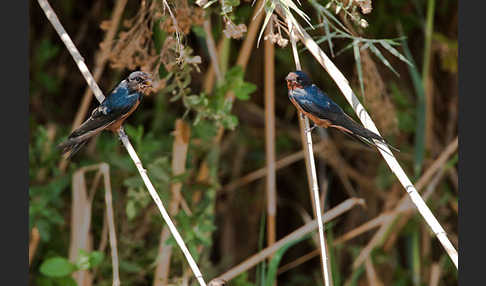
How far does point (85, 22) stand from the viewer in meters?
3.34

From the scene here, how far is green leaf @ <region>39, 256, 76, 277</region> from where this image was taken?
240 cm

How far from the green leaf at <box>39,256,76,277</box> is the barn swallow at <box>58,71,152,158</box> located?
2.51 feet

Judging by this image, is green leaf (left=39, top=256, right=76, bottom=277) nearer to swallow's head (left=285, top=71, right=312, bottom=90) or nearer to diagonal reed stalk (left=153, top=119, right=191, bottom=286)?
diagonal reed stalk (left=153, top=119, right=191, bottom=286)

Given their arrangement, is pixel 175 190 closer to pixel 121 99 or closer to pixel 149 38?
pixel 149 38

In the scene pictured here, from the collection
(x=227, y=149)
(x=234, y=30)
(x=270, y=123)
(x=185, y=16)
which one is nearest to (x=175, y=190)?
(x=270, y=123)

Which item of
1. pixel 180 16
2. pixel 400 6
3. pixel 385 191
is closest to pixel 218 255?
pixel 385 191

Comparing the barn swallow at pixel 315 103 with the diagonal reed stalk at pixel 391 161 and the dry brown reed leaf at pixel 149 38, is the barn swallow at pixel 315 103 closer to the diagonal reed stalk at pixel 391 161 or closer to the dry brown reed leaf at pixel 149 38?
the diagonal reed stalk at pixel 391 161

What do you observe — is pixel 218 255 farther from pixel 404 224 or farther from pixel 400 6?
pixel 400 6

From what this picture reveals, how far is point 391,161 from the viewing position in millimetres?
1656

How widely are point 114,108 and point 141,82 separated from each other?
102 millimetres

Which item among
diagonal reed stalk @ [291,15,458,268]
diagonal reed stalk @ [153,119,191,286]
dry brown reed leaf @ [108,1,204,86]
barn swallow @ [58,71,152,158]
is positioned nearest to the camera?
diagonal reed stalk @ [291,15,458,268]

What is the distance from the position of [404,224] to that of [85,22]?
1.88m

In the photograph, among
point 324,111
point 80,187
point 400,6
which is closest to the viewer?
point 324,111

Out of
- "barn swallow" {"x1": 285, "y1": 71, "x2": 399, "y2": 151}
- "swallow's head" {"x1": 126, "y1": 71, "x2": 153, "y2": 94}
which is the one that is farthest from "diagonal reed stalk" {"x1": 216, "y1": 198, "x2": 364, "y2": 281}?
"swallow's head" {"x1": 126, "y1": 71, "x2": 153, "y2": 94}
